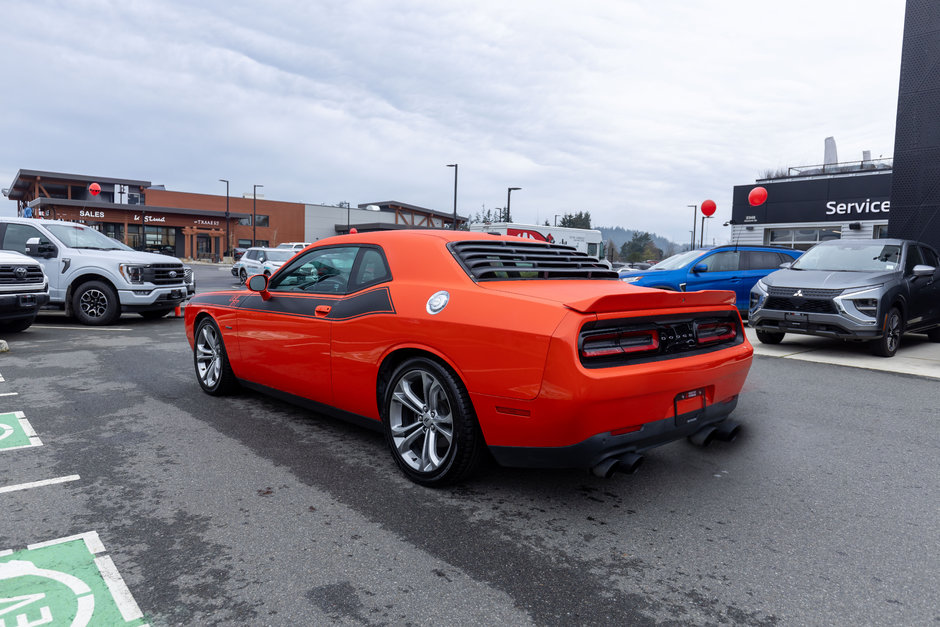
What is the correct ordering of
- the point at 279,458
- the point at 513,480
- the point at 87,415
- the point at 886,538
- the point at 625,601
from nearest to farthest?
the point at 625,601
the point at 886,538
the point at 513,480
the point at 279,458
the point at 87,415

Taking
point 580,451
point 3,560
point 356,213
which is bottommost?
point 3,560

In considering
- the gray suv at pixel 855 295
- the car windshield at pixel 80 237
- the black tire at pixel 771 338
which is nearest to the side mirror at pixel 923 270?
the gray suv at pixel 855 295

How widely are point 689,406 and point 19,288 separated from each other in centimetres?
900

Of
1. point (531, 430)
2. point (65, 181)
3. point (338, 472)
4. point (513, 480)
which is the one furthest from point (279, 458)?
point (65, 181)

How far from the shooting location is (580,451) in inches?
117

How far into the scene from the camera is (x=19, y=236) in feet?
35.4

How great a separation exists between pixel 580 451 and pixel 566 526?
1.33 feet

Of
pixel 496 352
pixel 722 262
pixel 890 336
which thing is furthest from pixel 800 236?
pixel 496 352

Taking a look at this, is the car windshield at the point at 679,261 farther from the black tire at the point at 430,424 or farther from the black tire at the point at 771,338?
the black tire at the point at 430,424

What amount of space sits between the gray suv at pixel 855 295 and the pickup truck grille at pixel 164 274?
9947 millimetres

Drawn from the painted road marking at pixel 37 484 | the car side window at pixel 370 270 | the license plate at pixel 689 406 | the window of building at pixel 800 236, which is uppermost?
the window of building at pixel 800 236

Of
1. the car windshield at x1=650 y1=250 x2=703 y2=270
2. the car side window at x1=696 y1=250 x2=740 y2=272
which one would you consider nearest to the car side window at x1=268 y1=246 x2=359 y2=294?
the car windshield at x1=650 y1=250 x2=703 y2=270

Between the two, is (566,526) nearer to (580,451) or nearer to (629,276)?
(580,451)

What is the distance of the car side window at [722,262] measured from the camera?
40.9 ft
